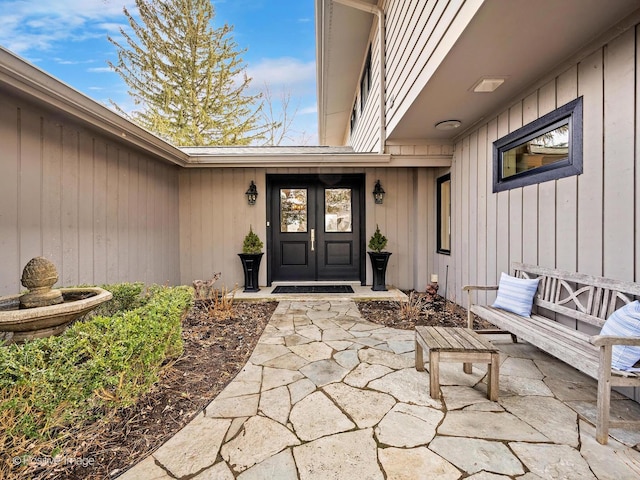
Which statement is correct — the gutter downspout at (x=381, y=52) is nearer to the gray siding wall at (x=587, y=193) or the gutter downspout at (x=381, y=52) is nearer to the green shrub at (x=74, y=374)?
the gray siding wall at (x=587, y=193)

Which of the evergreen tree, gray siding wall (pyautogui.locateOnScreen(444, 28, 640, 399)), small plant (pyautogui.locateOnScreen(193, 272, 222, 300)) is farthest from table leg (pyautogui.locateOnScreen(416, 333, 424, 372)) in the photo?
the evergreen tree

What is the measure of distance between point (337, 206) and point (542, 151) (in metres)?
3.36

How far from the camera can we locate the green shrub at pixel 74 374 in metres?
1.33

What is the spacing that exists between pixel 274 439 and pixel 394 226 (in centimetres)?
438

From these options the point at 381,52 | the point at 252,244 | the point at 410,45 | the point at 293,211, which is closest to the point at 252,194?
the point at 293,211

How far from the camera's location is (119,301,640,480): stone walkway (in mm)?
1412

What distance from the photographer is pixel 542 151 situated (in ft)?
9.32

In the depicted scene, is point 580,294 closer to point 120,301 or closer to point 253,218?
point 120,301

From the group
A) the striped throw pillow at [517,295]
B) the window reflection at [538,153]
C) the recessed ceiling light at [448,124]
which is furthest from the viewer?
the recessed ceiling light at [448,124]

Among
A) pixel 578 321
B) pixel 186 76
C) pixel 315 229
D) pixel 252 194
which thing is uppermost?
pixel 186 76

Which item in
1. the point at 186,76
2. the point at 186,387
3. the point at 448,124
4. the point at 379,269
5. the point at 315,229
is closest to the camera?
the point at 186,387

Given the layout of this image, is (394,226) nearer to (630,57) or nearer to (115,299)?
(630,57)

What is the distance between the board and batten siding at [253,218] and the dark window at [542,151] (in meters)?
1.85

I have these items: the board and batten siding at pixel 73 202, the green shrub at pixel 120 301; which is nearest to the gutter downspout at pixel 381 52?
the board and batten siding at pixel 73 202
